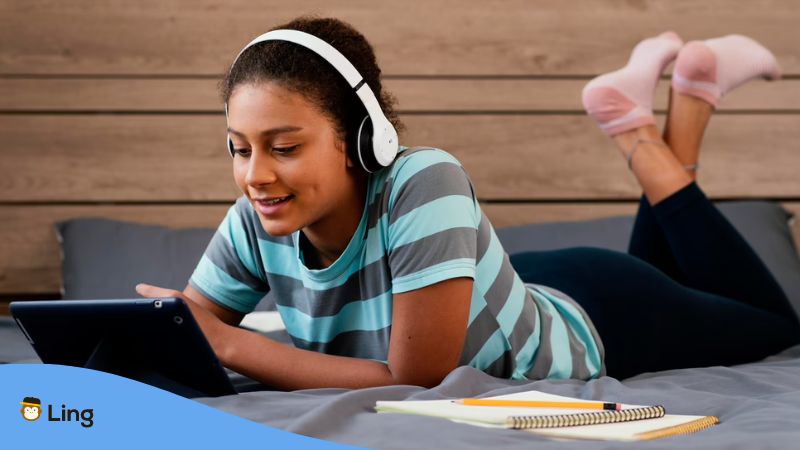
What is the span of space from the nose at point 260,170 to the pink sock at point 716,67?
3.28ft

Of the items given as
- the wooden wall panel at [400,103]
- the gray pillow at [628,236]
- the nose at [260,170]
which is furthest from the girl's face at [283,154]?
the wooden wall panel at [400,103]

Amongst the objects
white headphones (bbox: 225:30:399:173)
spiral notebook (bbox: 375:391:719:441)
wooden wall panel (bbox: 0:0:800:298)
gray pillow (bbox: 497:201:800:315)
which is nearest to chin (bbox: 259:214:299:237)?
white headphones (bbox: 225:30:399:173)

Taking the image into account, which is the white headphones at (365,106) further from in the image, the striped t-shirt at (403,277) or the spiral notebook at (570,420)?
the spiral notebook at (570,420)

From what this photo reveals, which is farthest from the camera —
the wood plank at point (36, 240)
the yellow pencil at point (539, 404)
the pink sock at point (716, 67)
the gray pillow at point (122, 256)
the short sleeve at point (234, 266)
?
the wood plank at point (36, 240)

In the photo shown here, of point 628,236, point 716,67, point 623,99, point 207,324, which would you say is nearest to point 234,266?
point 207,324

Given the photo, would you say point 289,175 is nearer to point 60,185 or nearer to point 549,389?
point 549,389

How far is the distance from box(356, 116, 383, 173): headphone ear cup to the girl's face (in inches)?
1.2

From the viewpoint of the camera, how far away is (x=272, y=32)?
3.85 feet

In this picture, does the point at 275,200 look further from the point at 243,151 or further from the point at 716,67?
the point at 716,67

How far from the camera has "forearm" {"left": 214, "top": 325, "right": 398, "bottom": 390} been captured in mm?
1153

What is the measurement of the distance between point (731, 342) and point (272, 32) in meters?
0.93

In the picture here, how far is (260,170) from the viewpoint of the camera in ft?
3.63

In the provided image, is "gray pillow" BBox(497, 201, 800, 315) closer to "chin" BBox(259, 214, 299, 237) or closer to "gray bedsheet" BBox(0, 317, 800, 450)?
"gray bedsheet" BBox(0, 317, 800, 450)

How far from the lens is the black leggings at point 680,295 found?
4.93 feet
